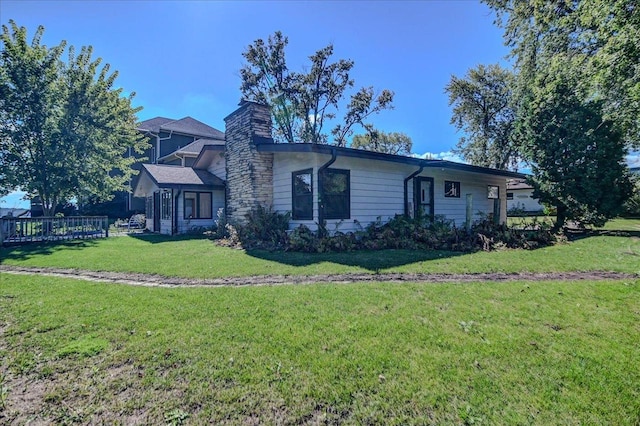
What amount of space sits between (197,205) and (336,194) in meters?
8.43

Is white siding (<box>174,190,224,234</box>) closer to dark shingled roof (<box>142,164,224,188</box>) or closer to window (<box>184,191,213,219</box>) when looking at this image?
window (<box>184,191,213,219</box>)

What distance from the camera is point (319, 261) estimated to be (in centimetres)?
693

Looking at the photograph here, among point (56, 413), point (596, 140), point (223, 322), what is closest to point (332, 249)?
point (223, 322)

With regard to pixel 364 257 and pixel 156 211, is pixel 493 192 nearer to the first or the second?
pixel 364 257

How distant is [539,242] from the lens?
9.85m

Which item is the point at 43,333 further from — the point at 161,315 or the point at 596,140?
the point at 596,140

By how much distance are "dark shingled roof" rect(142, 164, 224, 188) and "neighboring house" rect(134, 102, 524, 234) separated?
0.15 ft

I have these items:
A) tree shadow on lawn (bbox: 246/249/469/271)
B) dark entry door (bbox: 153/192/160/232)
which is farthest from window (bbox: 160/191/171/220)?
tree shadow on lawn (bbox: 246/249/469/271)

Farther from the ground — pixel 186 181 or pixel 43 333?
pixel 186 181

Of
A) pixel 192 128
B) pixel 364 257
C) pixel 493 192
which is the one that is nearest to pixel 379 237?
pixel 364 257

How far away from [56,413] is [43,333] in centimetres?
165

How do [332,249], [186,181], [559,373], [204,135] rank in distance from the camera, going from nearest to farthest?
1. [559,373]
2. [332,249]
3. [186,181]
4. [204,135]

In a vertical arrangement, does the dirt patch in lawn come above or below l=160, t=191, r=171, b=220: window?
below

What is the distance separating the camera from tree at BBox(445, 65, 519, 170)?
987 inches
